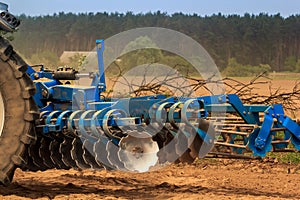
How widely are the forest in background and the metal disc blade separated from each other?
73.0 feet

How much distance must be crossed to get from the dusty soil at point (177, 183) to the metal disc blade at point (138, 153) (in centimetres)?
30

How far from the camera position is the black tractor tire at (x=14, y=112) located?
555 centimetres

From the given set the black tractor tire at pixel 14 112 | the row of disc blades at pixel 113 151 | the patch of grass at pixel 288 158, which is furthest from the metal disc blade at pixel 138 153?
the patch of grass at pixel 288 158

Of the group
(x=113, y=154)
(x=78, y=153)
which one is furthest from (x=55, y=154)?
(x=113, y=154)

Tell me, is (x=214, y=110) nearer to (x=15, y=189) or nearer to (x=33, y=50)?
(x=15, y=189)

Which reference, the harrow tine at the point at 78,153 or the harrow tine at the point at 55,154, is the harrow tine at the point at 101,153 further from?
the harrow tine at the point at 55,154

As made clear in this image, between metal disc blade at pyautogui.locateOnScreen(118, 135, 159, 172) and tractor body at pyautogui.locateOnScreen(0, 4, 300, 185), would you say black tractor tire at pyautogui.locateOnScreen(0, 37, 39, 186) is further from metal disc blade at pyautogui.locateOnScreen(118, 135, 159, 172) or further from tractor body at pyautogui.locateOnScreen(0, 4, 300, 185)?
metal disc blade at pyautogui.locateOnScreen(118, 135, 159, 172)

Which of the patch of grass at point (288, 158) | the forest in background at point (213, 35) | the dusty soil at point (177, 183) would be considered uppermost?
the forest in background at point (213, 35)

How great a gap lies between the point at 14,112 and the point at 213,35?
30872 mm

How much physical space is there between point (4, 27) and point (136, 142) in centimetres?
167

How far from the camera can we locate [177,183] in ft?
22.6

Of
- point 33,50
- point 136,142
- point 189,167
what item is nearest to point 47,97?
point 136,142

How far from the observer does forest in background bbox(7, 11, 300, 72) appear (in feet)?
112

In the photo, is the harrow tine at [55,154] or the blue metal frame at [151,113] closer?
the blue metal frame at [151,113]
